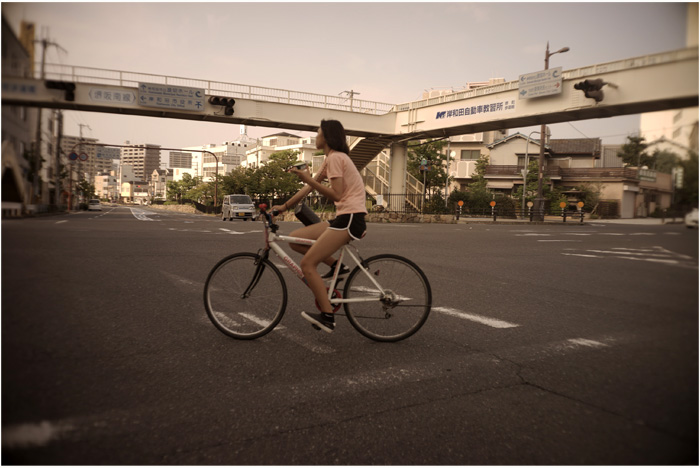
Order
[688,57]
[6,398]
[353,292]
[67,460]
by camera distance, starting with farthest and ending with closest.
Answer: [353,292]
[67,460]
[6,398]
[688,57]

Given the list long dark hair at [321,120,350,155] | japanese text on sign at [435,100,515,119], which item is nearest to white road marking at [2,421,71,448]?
long dark hair at [321,120,350,155]

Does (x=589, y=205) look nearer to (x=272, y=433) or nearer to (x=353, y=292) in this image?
(x=272, y=433)

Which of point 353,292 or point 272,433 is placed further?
point 353,292

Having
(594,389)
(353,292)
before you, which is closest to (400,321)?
(353,292)

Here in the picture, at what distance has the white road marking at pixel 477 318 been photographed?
4.30 meters

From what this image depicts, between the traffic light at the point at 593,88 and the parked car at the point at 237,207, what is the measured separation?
796 inches

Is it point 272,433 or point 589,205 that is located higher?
point 589,205

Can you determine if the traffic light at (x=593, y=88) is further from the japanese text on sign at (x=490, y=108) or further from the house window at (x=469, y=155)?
the house window at (x=469, y=155)

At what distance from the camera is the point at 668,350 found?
121 cm

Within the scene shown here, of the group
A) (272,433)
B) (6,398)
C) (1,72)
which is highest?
(1,72)

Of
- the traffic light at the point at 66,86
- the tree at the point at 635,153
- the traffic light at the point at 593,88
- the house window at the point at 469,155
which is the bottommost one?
the tree at the point at 635,153

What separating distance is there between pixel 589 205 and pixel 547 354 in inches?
71.2

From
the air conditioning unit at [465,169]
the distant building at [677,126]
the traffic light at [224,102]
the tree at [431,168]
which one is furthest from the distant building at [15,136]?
the air conditioning unit at [465,169]

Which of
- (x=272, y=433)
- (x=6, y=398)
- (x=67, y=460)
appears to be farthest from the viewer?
(x=272, y=433)
